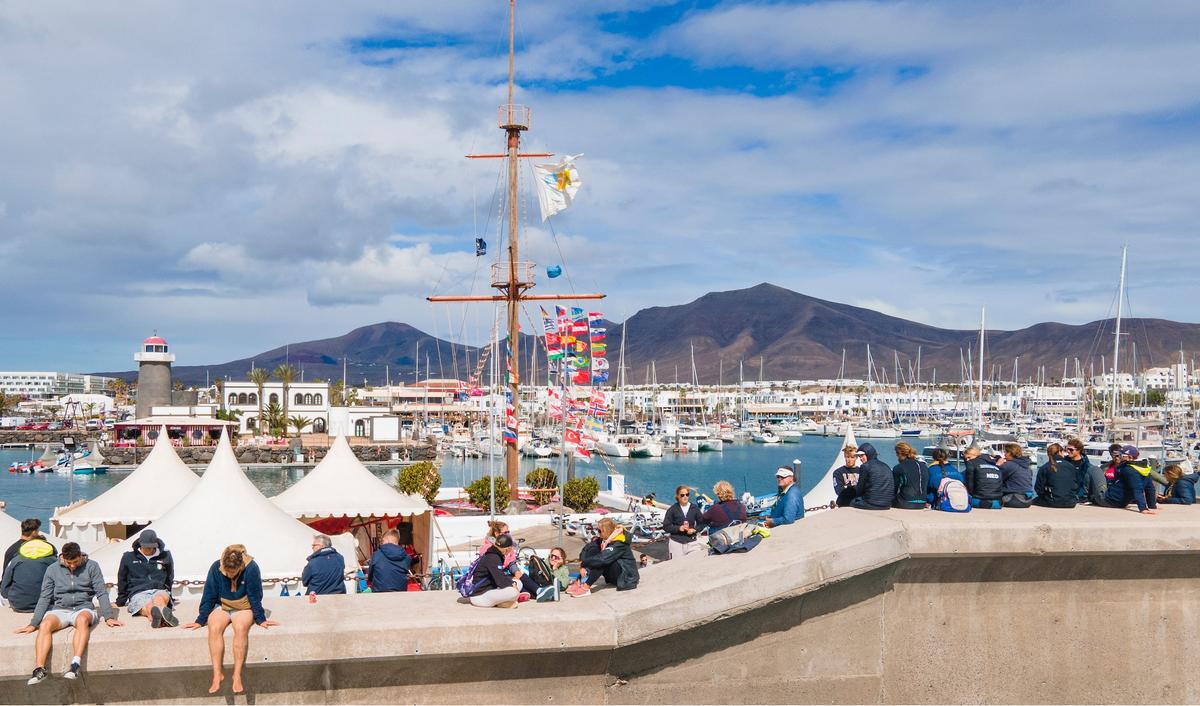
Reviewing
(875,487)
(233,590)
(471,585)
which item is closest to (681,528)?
(875,487)

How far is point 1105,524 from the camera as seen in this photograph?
7.07 meters

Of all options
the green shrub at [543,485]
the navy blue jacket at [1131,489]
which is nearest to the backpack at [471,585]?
the navy blue jacket at [1131,489]

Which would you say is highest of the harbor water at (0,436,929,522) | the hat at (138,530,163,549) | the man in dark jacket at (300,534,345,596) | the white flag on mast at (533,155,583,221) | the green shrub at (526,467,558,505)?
the white flag on mast at (533,155,583,221)

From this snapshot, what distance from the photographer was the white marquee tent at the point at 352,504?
1903cm

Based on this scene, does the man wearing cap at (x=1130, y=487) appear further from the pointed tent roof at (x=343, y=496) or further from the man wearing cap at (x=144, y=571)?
the pointed tent roof at (x=343, y=496)

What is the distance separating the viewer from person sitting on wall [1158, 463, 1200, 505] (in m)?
8.94

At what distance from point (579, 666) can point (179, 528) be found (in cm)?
994

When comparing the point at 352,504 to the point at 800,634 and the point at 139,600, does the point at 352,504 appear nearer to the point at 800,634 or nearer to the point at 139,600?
Answer: the point at 139,600

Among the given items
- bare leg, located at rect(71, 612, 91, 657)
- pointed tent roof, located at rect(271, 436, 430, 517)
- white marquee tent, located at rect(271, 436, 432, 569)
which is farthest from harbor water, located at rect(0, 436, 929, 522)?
bare leg, located at rect(71, 612, 91, 657)

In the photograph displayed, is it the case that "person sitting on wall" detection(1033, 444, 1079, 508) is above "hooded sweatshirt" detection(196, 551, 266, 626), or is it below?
above

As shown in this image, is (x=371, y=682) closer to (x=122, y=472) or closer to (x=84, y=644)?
(x=84, y=644)

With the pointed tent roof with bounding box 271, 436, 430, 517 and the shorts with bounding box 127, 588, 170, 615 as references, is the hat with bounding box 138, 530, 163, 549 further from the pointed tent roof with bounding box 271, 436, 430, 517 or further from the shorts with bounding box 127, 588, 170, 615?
the pointed tent roof with bounding box 271, 436, 430, 517

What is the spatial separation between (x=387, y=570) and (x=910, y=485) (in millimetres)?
5191

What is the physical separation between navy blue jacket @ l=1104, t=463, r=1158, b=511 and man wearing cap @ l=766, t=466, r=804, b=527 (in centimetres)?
298
